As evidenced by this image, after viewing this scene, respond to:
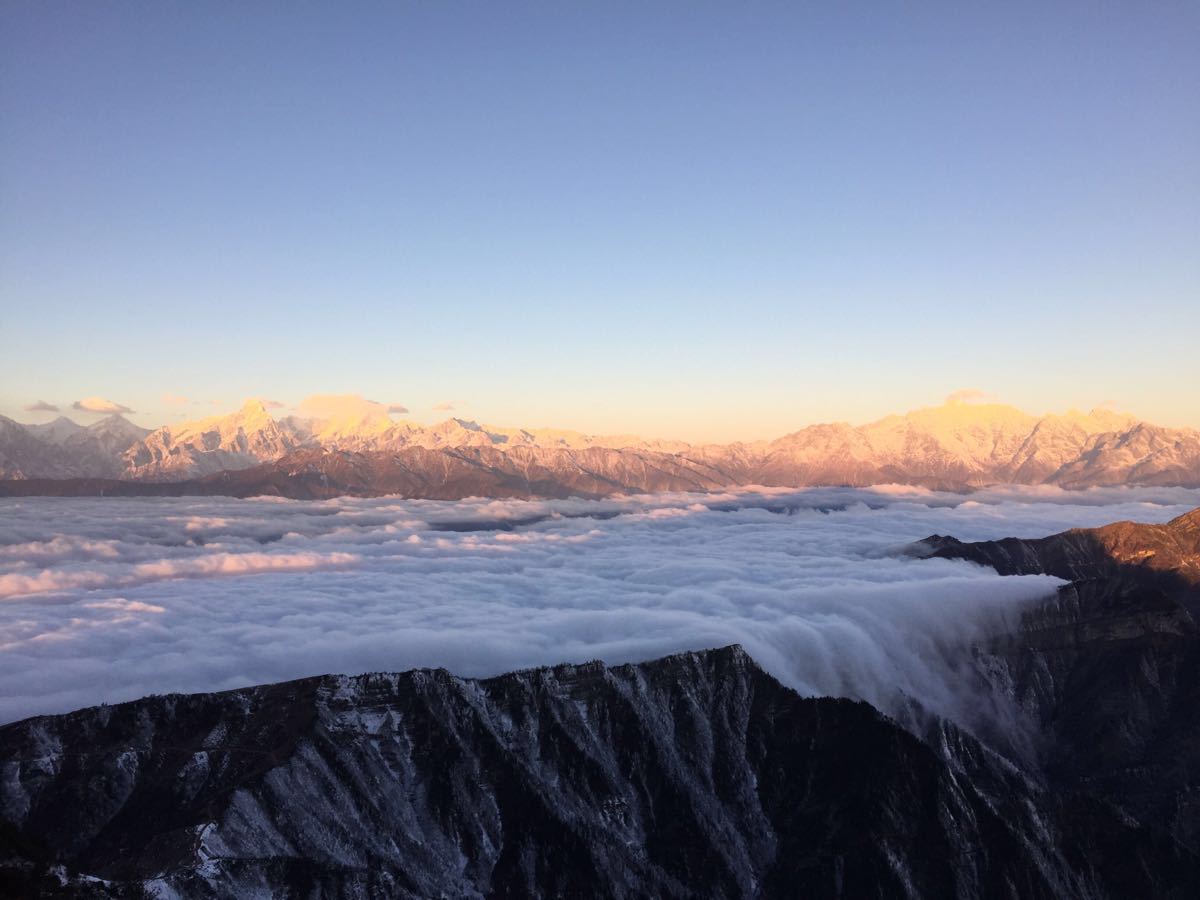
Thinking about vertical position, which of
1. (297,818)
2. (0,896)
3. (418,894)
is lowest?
(418,894)

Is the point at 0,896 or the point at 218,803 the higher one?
the point at 0,896

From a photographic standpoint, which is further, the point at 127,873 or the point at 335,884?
the point at 335,884

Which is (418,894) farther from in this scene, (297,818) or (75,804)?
(75,804)

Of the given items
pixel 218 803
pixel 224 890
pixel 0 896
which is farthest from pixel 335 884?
pixel 0 896

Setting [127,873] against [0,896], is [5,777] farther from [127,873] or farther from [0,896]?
[0,896]

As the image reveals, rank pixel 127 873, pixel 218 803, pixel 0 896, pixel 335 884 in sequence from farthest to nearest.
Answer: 1. pixel 218 803
2. pixel 335 884
3. pixel 127 873
4. pixel 0 896

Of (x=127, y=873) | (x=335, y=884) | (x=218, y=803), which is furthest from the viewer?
(x=218, y=803)

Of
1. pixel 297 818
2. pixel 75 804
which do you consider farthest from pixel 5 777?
pixel 297 818

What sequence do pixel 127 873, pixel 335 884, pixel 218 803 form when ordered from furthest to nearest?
pixel 218 803 < pixel 335 884 < pixel 127 873

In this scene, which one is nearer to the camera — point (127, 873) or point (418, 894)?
point (127, 873)
